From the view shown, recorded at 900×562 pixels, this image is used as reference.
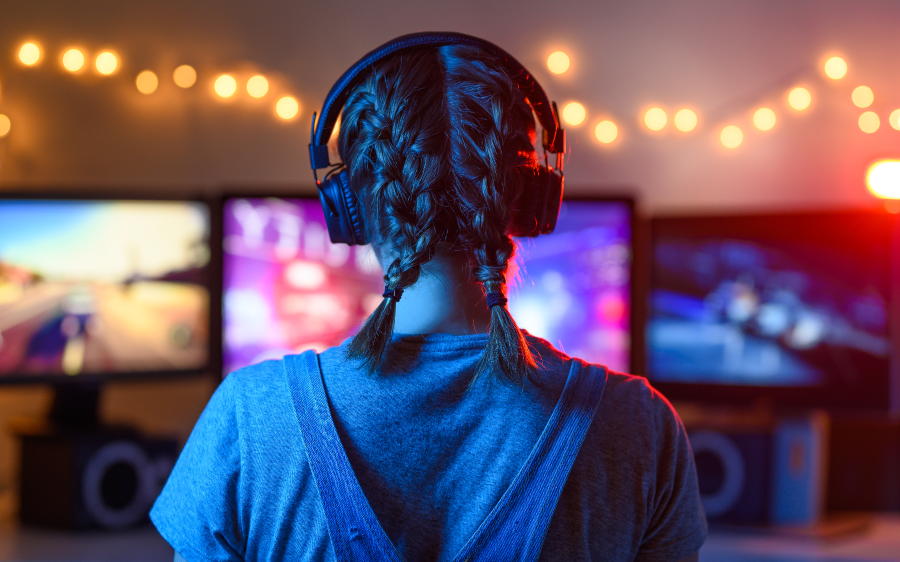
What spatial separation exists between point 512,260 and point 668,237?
91 cm

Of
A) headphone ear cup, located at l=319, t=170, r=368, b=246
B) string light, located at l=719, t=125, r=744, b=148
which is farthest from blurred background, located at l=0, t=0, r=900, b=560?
headphone ear cup, located at l=319, t=170, r=368, b=246

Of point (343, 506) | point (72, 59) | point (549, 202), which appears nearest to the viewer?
point (343, 506)

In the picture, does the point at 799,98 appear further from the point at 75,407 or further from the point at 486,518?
the point at 75,407

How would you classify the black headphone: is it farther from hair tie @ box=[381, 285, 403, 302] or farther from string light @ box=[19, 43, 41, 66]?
string light @ box=[19, 43, 41, 66]

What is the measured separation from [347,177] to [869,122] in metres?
1.45

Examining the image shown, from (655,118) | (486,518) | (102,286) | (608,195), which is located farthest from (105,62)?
(486,518)

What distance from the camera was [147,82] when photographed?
1505mm

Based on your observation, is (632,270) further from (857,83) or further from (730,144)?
(857,83)

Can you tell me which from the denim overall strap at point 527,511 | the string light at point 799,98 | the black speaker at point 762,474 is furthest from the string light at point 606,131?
the denim overall strap at point 527,511

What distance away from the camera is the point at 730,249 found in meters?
1.29

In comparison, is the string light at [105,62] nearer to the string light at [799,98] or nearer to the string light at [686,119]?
the string light at [686,119]

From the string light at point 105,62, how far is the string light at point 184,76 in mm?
128

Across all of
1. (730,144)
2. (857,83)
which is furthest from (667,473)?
(857,83)

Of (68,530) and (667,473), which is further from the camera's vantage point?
(68,530)
